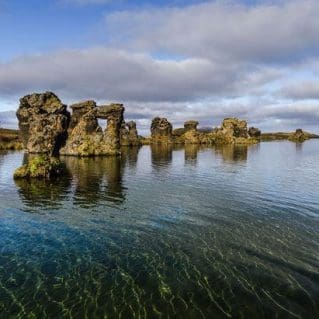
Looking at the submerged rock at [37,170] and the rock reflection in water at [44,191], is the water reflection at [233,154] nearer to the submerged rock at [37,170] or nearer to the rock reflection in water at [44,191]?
the submerged rock at [37,170]

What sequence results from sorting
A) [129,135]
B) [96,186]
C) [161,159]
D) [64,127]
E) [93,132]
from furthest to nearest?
[129,135], [93,132], [64,127], [161,159], [96,186]

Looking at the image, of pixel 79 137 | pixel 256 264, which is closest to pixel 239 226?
pixel 256 264

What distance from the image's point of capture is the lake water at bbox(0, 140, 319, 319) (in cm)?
1641

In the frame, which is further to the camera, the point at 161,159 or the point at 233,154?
the point at 233,154

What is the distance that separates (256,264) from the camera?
68.9ft

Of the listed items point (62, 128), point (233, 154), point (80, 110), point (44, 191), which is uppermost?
point (80, 110)

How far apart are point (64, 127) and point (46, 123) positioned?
524 centimetres

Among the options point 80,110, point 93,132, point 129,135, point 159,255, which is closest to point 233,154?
point 93,132

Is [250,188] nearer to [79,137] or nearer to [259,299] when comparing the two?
[259,299]

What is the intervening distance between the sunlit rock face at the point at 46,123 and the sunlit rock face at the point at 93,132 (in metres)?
4.00

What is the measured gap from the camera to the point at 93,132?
109 metres

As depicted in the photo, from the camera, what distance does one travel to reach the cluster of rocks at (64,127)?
104 meters

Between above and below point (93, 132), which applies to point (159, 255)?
below

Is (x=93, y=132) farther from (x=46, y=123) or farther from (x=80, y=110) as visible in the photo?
(x=46, y=123)
